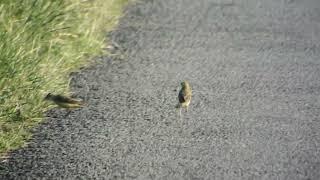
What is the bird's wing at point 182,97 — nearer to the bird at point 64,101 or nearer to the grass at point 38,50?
the bird at point 64,101

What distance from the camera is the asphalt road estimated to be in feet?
19.1

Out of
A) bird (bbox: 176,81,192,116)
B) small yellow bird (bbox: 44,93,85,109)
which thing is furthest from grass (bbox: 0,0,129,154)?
bird (bbox: 176,81,192,116)

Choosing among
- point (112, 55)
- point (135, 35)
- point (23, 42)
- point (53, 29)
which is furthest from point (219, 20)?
point (23, 42)

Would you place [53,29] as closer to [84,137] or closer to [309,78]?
[84,137]

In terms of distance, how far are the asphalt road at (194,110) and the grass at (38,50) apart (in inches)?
7.4

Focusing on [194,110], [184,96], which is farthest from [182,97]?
[194,110]

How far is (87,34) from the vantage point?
8.95m

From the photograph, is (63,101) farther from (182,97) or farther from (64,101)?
(182,97)

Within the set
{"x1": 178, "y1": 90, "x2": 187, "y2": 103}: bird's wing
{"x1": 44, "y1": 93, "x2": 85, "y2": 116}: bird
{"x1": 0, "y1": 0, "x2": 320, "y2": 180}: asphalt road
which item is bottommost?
{"x1": 0, "y1": 0, "x2": 320, "y2": 180}: asphalt road

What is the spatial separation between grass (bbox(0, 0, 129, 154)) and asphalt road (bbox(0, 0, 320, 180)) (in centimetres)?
19

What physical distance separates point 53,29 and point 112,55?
0.89m

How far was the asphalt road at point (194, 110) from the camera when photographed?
19.1 feet

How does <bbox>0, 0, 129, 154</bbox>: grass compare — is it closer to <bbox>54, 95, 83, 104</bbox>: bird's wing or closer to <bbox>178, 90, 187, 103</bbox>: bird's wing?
<bbox>54, 95, 83, 104</bbox>: bird's wing

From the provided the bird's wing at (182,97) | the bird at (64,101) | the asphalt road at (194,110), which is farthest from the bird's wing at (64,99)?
the bird's wing at (182,97)
